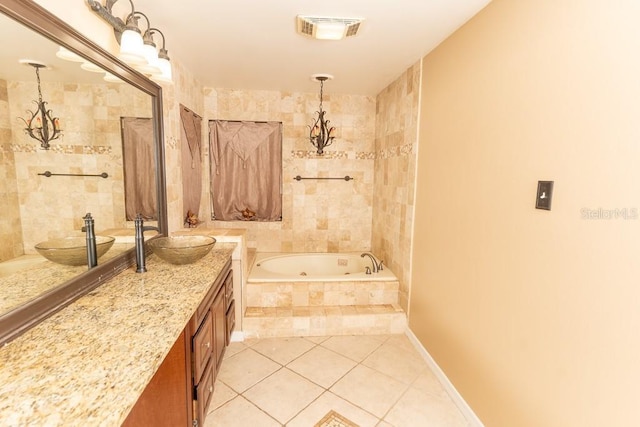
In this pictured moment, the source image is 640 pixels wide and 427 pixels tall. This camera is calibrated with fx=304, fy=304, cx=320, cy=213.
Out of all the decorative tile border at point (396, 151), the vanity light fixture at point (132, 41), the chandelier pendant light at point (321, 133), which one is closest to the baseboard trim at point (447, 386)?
the decorative tile border at point (396, 151)

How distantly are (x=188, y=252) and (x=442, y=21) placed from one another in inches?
78.4

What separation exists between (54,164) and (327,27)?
157 cm

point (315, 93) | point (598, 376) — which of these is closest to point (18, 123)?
point (598, 376)

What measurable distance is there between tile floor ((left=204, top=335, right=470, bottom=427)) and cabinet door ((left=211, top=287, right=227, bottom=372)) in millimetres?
309

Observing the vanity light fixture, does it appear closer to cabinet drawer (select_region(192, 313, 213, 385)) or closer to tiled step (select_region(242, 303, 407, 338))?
cabinet drawer (select_region(192, 313, 213, 385))

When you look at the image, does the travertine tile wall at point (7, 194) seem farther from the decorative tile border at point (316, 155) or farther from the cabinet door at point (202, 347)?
the decorative tile border at point (316, 155)

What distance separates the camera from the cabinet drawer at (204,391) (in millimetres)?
1365

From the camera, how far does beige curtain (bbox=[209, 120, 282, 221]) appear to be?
3.43 meters

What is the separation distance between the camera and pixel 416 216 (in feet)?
8.15

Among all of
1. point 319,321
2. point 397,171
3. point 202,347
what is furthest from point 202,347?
point 397,171

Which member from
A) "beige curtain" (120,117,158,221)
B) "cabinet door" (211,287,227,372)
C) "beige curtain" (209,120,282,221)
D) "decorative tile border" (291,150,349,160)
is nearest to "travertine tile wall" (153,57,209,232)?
"beige curtain" (120,117,158,221)

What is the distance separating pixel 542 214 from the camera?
1.28 metres

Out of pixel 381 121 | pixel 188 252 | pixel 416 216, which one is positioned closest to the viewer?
pixel 188 252

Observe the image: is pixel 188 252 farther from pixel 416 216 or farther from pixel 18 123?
pixel 416 216
